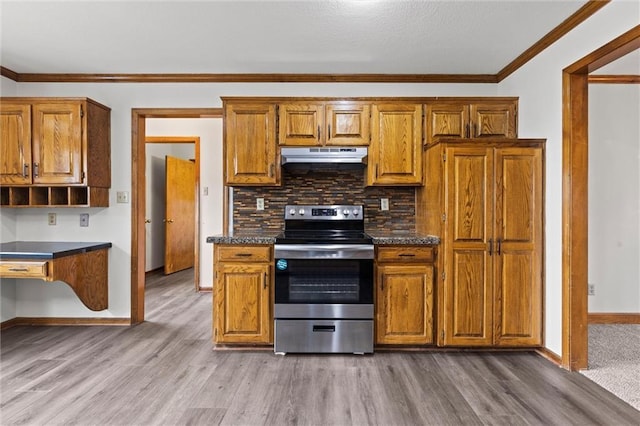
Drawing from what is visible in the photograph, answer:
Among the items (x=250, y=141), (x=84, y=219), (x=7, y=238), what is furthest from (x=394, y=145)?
(x=7, y=238)

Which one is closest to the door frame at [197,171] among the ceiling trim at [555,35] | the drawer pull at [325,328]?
the drawer pull at [325,328]

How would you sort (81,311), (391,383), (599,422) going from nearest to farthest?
(599,422) < (391,383) < (81,311)

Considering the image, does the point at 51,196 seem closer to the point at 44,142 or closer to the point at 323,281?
the point at 44,142

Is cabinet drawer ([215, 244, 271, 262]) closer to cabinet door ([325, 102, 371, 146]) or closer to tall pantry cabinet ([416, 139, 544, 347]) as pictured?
cabinet door ([325, 102, 371, 146])

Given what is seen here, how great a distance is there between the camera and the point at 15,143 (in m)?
3.07

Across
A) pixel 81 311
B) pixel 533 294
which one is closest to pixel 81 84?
pixel 81 311

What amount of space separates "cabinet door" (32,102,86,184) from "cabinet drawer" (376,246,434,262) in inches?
110

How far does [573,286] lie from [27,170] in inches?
179

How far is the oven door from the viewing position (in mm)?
2732

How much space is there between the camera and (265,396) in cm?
213

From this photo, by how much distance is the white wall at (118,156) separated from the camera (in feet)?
11.2

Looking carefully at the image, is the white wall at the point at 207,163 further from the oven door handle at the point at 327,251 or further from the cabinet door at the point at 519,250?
the cabinet door at the point at 519,250

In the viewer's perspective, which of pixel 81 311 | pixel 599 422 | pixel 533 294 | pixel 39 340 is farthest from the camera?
pixel 81 311

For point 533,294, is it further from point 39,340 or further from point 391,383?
point 39,340
